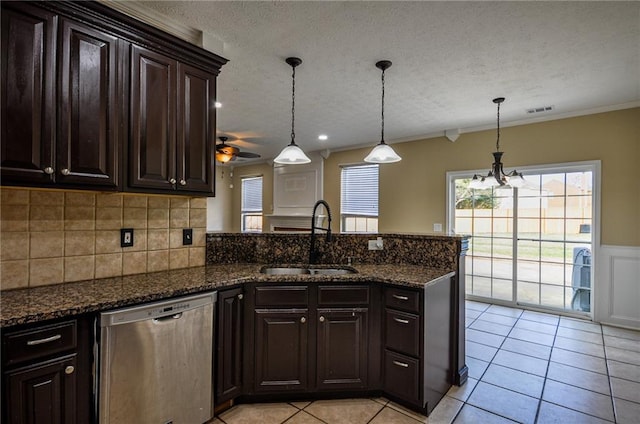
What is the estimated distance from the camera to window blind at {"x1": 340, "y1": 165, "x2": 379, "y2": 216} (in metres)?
5.89

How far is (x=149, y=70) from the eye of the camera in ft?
6.30

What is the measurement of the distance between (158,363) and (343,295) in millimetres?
A: 1159

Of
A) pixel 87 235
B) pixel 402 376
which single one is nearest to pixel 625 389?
pixel 402 376

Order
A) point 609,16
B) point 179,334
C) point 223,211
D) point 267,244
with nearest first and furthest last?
point 179,334 < point 609,16 < point 267,244 < point 223,211

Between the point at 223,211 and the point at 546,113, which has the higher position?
the point at 546,113

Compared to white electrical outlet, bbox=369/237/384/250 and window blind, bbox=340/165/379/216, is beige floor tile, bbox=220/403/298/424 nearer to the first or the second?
white electrical outlet, bbox=369/237/384/250

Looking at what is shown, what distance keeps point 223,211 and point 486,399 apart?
7.17 m

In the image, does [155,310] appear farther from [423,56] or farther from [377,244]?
[423,56]

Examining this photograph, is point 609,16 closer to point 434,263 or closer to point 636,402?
point 434,263

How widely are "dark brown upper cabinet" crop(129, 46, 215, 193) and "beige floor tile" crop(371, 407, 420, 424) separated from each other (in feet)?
6.20

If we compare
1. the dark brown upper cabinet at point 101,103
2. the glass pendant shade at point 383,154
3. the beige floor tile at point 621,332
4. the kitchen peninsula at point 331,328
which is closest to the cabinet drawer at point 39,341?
the kitchen peninsula at point 331,328

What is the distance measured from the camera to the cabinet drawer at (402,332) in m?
2.07

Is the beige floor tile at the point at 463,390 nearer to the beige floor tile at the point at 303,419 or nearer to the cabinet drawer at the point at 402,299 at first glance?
the cabinet drawer at the point at 402,299

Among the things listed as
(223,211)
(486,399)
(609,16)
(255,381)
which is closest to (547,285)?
(486,399)
